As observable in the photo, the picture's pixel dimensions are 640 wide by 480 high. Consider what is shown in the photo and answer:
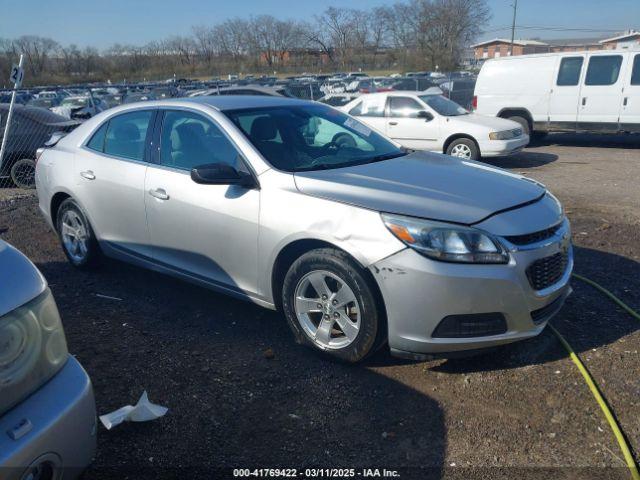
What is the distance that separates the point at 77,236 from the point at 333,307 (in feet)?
9.77

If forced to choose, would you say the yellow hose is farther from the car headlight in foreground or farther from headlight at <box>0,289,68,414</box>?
the car headlight in foreground

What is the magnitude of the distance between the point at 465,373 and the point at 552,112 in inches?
467

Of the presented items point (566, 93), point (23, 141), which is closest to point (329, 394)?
point (23, 141)

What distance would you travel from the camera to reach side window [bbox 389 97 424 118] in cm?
1164

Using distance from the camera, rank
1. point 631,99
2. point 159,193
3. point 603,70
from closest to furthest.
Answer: point 159,193 → point 631,99 → point 603,70

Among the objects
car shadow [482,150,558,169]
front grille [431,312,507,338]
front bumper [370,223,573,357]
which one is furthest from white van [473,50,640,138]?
front grille [431,312,507,338]

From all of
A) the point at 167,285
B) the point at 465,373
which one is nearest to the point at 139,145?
the point at 167,285

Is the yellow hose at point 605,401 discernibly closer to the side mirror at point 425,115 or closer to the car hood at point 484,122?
the car hood at point 484,122

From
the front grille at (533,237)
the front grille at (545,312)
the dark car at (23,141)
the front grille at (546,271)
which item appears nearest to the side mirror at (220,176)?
the front grille at (533,237)

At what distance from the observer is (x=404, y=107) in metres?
11.8

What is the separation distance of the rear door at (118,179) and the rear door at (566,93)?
11593mm

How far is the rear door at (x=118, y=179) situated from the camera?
4434mm

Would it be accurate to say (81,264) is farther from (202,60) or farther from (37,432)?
(202,60)

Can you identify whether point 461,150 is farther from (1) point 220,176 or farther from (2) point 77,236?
(1) point 220,176
